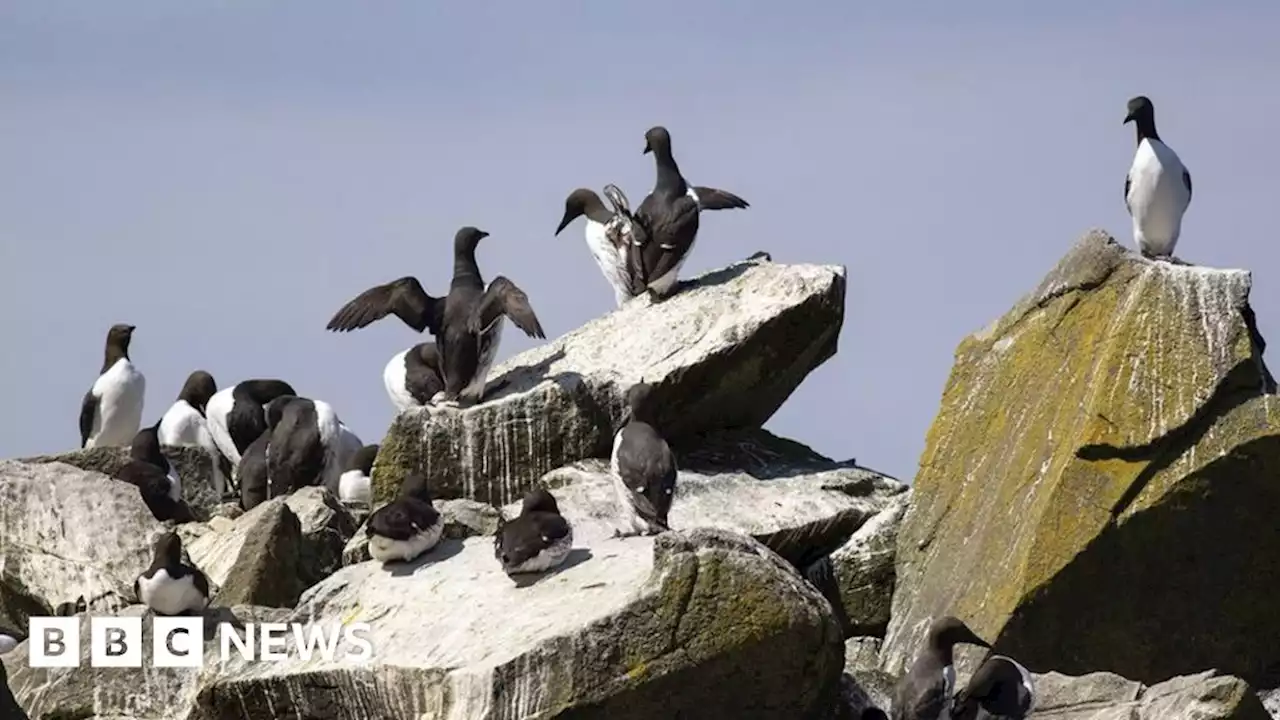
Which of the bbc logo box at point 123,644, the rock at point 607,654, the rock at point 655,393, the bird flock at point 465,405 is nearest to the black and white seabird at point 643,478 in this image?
the bird flock at point 465,405

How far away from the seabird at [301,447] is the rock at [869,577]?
4.56m

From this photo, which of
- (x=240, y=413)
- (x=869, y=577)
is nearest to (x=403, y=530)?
(x=869, y=577)

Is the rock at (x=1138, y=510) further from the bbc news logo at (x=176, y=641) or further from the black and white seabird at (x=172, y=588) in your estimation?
the black and white seabird at (x=172, y=588)

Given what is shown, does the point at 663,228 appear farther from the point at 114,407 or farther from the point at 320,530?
the point at 114,407

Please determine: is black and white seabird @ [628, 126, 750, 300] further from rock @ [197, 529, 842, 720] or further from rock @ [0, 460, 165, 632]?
rock @ [197, 529, 842, 720]

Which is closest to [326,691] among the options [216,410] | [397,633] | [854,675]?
[397,633]

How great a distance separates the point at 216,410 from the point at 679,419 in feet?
16.8

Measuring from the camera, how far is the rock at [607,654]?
43.0ft

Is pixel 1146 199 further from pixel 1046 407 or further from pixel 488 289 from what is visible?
pixel 488 289

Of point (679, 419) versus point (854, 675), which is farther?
point (679, 419)

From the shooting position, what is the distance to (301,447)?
19.7 m

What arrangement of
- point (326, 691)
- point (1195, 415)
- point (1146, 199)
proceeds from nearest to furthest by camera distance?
point (326, 691) < point (1195, 415) < point (1146, 199)

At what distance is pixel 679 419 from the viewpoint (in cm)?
1761

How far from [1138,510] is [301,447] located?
6.74 metres
